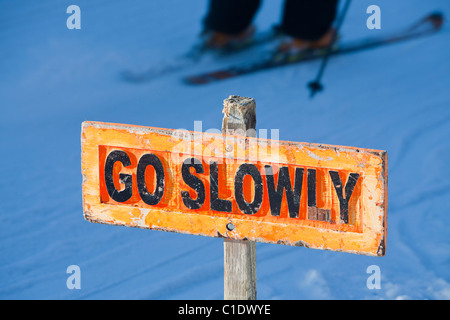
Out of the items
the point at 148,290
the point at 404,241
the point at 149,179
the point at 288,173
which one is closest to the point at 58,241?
the point at 148,290

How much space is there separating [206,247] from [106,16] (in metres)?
3.24

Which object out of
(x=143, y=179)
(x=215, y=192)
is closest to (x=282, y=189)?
(x=215, y=192)

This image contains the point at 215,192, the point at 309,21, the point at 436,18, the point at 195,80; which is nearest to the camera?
the point at 215,192

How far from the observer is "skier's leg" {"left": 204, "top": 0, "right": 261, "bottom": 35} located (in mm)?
7023

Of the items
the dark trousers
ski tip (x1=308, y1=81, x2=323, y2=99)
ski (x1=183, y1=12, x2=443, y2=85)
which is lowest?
ski tip (x1=308, y1=81, x2=323, y2=99)

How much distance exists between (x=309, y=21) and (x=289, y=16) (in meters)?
0.19

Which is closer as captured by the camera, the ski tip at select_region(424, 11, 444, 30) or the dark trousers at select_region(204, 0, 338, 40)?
the dark trousers at select_region(204, 0, 338, 40)

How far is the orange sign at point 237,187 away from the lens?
2402mm

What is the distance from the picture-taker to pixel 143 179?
260 cm

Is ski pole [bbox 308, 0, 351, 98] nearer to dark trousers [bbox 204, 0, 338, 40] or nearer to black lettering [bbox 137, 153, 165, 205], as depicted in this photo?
dark trousers [bbox 204, 0, 338, 40]

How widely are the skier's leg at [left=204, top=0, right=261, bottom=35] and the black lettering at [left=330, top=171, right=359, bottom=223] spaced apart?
15.8 feet

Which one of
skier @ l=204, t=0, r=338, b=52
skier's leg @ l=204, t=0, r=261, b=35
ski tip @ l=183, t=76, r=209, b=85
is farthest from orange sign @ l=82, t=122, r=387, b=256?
skier's leg @ l=204, t=0, r=261, b=35

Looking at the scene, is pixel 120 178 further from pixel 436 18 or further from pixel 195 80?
pixel 436 18
